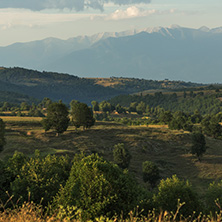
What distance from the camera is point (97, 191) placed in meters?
21.2

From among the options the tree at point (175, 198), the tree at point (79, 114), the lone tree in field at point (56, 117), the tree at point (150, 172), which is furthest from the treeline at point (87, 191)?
the tree at point (79, 114)

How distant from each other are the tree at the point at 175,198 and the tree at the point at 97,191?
750cm

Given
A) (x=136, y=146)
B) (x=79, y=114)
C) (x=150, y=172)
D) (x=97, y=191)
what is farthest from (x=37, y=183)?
(x=136, y=146)

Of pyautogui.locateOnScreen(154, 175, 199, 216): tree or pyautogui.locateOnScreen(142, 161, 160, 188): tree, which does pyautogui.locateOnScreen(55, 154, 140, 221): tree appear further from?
pyautogui.locateOnScreen(142, 161, 160, 188): tree

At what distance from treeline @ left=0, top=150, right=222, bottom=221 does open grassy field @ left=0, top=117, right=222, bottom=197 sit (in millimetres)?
47499

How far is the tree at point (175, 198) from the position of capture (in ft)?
97.2

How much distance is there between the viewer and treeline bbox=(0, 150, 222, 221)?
20812mm

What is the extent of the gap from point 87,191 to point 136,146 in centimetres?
9298

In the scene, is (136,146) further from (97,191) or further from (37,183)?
(97,191)

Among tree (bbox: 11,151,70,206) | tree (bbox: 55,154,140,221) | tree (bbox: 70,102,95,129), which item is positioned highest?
tree (bbox: 55,154,140,221)

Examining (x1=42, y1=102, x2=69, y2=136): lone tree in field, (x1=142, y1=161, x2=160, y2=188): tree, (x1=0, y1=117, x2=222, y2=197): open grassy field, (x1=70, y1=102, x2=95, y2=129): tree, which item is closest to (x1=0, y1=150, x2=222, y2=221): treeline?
(x1=142, y1=161, x2=160, y2=188): tree

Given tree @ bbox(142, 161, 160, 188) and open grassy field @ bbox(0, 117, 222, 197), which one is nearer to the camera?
tree @ bbox(142, 161, 160, 188)

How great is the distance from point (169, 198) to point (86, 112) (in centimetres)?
8627

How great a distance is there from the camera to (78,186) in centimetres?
2214
